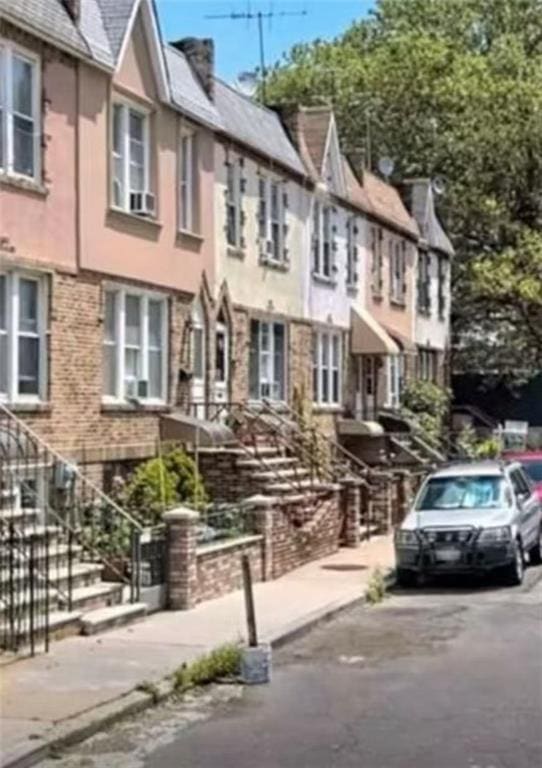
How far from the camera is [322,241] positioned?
1298 inches

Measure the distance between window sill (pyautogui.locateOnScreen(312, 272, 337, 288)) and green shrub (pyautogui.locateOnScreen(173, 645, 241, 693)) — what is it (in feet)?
66.1

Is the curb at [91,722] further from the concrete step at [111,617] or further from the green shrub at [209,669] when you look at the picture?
the concrete step at [111,617]

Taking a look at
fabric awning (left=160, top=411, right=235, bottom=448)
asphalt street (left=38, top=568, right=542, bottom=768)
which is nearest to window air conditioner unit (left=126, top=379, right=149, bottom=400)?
fabric awning (left=160, top=411, right=235, bottom=448)

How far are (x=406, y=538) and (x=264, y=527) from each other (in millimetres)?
2081

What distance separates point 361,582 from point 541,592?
2565mm

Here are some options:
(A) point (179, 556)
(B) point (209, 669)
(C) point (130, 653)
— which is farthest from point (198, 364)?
(B) point (209, 669)

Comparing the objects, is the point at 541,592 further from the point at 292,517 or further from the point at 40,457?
the point at 40,457

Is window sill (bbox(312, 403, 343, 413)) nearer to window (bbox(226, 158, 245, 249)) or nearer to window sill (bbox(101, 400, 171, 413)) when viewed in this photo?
window (bbox(226, 158, 245, 249))

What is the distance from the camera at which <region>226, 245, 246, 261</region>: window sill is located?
2652cm

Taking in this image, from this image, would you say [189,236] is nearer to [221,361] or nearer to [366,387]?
[221,361]

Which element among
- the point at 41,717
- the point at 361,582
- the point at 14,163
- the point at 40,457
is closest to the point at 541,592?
the point at 361,582

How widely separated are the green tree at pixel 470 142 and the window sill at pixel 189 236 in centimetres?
1968

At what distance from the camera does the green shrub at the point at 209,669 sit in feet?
39.2

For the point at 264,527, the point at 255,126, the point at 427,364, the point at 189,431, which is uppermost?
the point at 255,126
